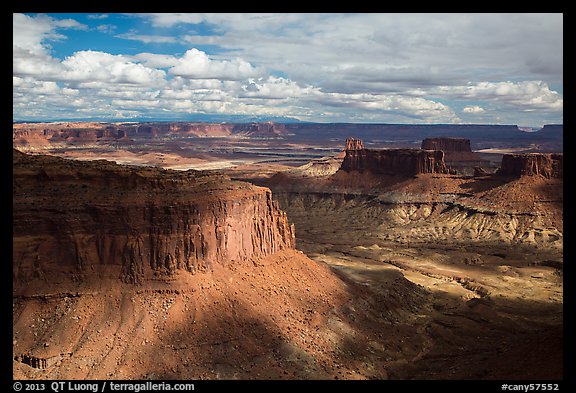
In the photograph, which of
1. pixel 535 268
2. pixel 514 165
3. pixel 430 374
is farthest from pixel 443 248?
pixel 430 374

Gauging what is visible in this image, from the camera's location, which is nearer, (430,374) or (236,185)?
(430,374)

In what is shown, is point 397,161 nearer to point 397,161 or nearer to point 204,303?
point 397,161

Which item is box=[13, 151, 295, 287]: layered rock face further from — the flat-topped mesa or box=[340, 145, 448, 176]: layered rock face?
box=[340, 145, 448, 176]: layered rock face

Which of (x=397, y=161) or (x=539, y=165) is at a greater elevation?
(x=397, y=161)

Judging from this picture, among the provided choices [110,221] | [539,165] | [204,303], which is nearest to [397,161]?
[539,165]

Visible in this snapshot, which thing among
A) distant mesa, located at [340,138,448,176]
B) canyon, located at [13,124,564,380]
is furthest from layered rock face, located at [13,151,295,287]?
distant mesa, located at [340,138,448,176]
